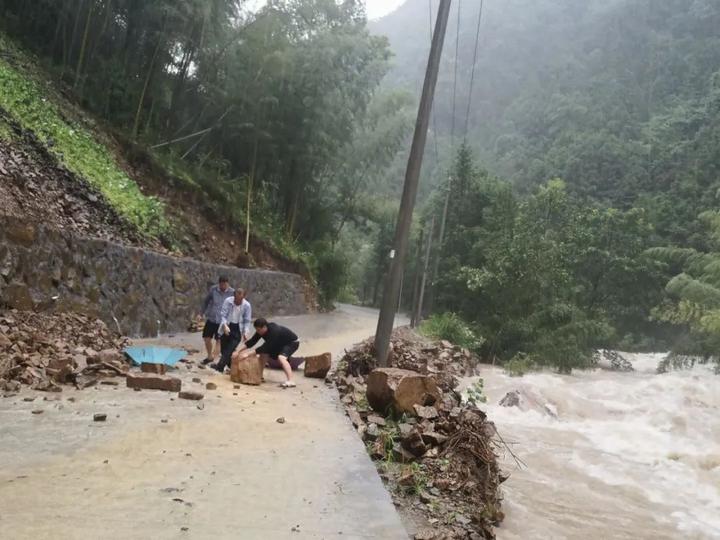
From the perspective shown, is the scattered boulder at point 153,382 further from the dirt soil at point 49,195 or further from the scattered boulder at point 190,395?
the dirt soil at point 49,195

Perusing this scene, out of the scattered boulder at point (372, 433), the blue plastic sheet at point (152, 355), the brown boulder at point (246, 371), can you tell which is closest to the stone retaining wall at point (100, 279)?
the blue plastic sheet at point (152, 355)

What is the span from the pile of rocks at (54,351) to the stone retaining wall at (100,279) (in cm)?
43

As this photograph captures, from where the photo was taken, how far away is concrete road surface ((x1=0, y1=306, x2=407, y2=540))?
3.42m

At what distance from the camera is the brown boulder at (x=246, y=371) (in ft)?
27.2

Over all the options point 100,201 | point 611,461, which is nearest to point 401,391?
point 611,461

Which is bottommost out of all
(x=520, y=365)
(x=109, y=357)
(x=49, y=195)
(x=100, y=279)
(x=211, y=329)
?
(x=520, y=365)

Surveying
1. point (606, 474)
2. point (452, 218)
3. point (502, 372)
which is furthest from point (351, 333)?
point (452, 218)

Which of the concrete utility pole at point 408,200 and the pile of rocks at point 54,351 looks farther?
the concrete utility pole at point 408,200

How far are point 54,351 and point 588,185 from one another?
47075 mm

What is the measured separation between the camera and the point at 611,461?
9195 mm

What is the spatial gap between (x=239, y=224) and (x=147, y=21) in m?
7.58

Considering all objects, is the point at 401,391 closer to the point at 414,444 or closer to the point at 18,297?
the point at 414,444

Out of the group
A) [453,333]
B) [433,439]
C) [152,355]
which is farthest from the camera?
[453,333]

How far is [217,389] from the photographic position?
760 cm
